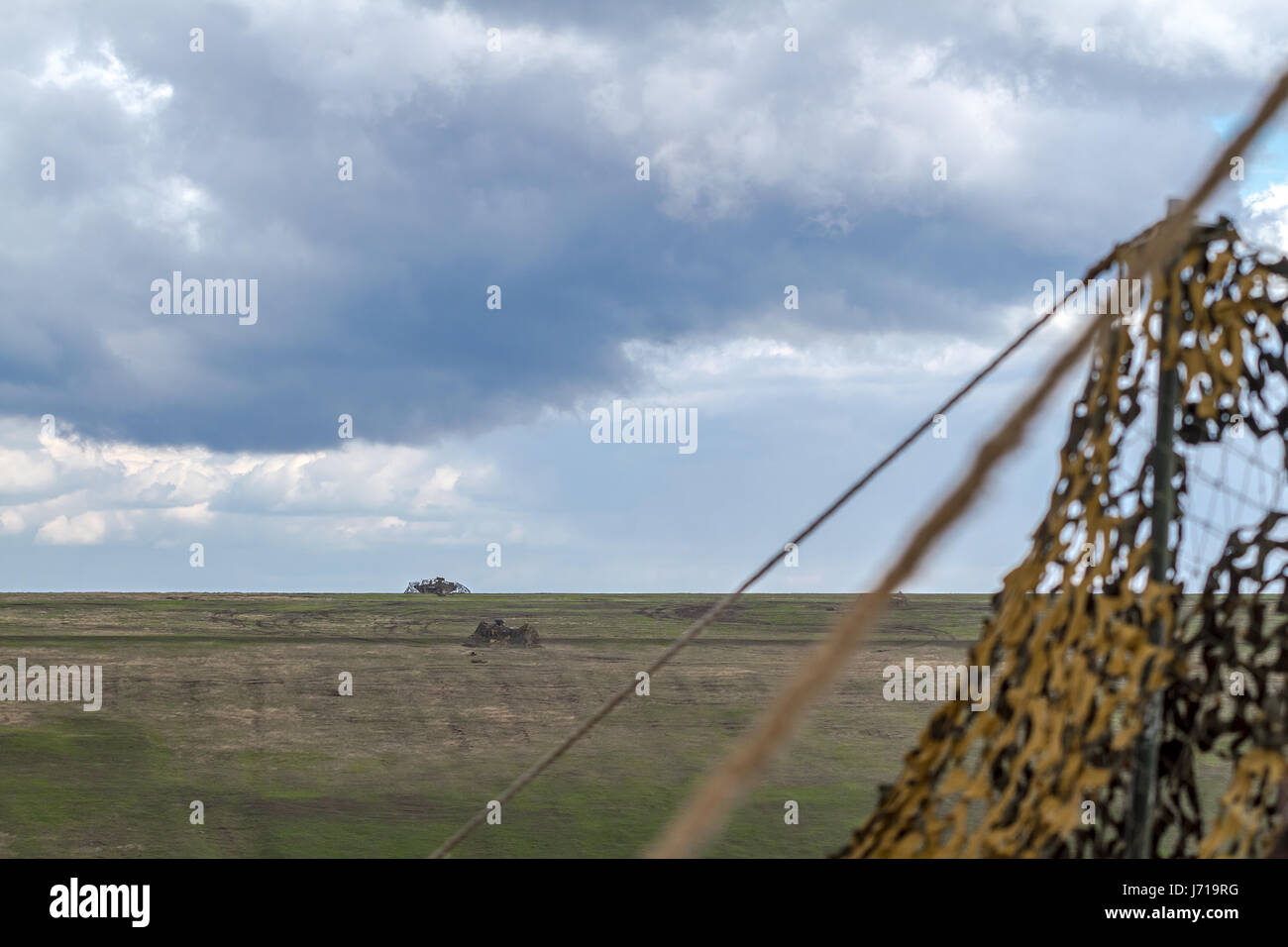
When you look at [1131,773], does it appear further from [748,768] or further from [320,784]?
[320,784]

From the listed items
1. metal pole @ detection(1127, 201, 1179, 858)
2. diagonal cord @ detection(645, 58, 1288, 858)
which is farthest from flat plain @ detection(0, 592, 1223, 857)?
diagonal cord @ detection(645, 58, 1288, 858)

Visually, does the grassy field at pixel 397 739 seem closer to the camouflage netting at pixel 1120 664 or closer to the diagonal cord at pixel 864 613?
the camouflage netting at pixel 1120 664

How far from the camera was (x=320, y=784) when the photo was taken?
11477 mm

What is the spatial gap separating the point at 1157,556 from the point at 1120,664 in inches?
12.3

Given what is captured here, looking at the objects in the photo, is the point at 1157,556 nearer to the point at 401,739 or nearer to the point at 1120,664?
the point at 1120,664

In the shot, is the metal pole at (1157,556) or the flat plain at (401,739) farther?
the flat plain at (401,739)

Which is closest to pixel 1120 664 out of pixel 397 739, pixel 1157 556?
pixel 1157 556

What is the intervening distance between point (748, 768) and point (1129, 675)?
125 centimetres

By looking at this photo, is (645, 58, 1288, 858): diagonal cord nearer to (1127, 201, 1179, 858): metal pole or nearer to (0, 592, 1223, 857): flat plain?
(1127, 201, 1179, 858): metal pole

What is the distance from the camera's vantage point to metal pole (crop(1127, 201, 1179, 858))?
84.0 inches

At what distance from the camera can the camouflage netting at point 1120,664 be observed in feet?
6.41

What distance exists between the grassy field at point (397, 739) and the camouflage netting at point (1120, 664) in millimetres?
6962

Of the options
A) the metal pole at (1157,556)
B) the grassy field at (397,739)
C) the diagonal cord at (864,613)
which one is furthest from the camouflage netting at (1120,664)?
the grassy field at (397,739)
